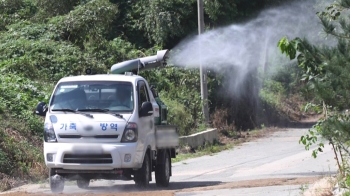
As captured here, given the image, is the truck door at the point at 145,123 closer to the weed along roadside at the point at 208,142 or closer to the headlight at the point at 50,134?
the headlight at the point at 50,134

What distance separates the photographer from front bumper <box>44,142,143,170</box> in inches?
464

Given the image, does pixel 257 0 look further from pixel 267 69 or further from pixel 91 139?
pixel 91 139

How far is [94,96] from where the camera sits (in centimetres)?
1255

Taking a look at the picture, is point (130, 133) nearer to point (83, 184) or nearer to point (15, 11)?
point (83, 184)

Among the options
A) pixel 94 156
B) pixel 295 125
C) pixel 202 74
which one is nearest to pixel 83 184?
pixel 94 156

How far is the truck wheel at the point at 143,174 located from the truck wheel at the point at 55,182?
129 centimetres

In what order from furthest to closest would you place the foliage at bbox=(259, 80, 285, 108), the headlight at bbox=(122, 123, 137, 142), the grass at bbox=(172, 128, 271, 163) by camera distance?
the foliage at bbox=(259, 80, 285, 108) < the grass at bbox=(172, 128, 271, 163) < the headlight at bbox=(122, 123, 137, 142)

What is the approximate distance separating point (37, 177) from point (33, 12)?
14.5 metres

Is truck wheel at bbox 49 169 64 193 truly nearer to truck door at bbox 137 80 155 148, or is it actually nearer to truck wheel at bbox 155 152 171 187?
truck door at bbox 137 80 155 148

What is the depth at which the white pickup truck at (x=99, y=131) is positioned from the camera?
38.8 feet

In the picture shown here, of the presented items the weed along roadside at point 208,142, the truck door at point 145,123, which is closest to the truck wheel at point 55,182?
the truck door at point 145,123

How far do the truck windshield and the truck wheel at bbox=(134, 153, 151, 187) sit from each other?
0.98m

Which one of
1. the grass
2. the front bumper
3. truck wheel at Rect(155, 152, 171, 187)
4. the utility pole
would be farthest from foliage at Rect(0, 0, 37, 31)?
the front bumper

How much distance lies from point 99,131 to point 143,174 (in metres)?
1.18
